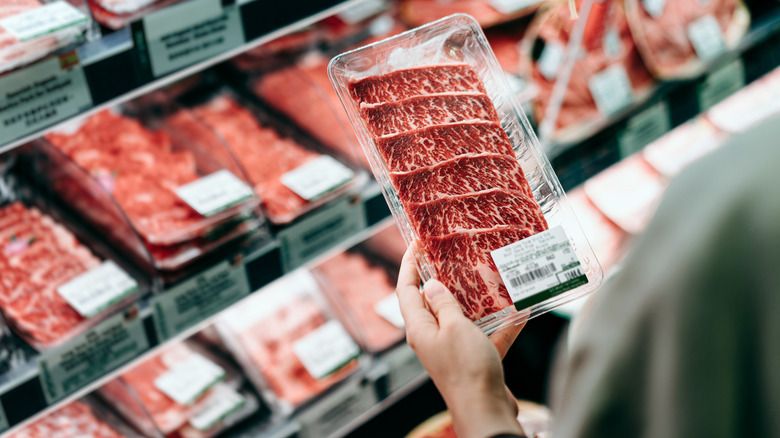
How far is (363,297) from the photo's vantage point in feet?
6.87

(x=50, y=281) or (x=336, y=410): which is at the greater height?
(x=50, y=281)

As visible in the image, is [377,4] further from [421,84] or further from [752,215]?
[752,215]

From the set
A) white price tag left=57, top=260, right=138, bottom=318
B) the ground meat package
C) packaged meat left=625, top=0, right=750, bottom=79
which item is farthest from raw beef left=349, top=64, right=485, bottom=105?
packaged meat left=625, top=0, right=750, bottom=79

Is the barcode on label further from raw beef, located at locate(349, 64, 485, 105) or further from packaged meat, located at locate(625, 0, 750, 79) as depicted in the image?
packaged meat, located at locate(625, 0, 750, 79)

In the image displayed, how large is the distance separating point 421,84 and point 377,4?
103cm

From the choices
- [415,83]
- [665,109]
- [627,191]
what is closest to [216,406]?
[415,83]

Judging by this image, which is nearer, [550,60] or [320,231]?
[320,231]

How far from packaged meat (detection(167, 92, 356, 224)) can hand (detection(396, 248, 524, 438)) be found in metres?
0.66

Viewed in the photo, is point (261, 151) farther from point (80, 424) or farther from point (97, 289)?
point (80, 424)

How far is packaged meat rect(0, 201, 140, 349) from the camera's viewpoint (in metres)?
1.33

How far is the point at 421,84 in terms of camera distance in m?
1.18

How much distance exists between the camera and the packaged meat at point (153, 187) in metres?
1.48

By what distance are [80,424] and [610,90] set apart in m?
1.84

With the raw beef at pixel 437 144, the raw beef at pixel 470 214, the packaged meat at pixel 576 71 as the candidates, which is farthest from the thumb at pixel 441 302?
the packaged meat at pixel 576 71
